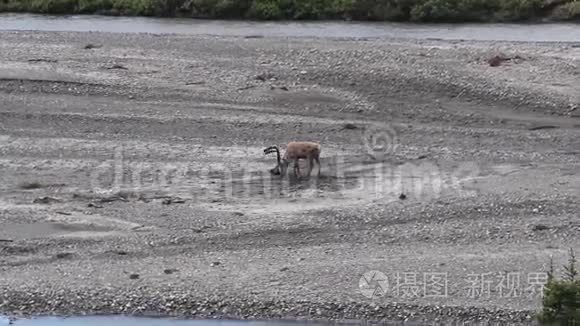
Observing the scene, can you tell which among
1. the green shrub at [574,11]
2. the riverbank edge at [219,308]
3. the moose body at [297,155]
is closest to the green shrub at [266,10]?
the green shrub at [574,11]

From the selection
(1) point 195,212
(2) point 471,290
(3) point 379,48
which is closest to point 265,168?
(1) point 195,212

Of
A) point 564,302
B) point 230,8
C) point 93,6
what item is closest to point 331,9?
point 230,8

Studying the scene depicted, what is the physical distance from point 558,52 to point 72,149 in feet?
36.1

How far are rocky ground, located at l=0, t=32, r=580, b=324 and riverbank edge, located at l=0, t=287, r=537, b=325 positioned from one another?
0.09 feet

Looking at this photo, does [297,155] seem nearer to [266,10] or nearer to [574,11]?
[266,10]

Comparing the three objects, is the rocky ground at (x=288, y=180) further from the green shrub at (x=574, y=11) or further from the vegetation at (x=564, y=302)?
the vegetation at (x=564, y=302)

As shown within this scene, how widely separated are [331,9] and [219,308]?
16.0 metres

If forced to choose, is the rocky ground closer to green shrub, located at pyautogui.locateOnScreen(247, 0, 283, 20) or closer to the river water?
the river water

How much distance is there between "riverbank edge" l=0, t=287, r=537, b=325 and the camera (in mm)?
14922

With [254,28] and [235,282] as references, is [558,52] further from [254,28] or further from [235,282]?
[235,282]

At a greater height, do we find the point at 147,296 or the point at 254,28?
the point at 254,28

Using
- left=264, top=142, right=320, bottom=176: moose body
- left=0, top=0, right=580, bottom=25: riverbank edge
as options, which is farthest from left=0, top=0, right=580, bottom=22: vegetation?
left=264, top=142, right=320, bottom=176: moose body

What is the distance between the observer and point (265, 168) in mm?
19750

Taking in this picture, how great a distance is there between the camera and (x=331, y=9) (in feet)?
Result: 98.9
